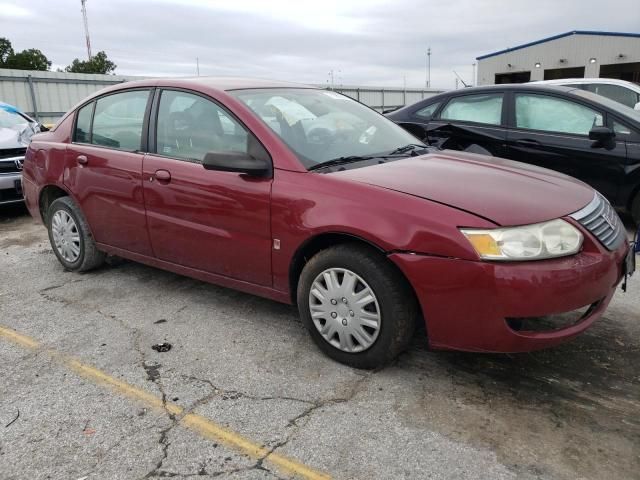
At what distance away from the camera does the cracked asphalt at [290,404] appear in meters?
2.25

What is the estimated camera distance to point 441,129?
6.34 m

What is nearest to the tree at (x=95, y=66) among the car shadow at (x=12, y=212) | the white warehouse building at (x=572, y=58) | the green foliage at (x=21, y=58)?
the green foliage at (x=21, y=58)

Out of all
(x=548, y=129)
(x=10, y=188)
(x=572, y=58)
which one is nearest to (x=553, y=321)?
(x=548, y=129)

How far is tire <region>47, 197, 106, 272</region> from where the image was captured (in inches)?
175

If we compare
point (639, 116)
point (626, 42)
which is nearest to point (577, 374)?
point (639, 116)

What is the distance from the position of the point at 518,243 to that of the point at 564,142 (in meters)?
3.69

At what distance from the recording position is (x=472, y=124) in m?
6.21

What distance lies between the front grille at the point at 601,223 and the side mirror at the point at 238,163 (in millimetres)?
1655

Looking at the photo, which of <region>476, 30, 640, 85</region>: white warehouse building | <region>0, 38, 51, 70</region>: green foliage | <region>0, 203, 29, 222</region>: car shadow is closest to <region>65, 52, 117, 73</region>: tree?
<region>0, 38, 51, 70</region>: green foliage

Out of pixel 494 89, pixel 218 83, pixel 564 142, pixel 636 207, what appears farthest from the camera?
pixel 494 89

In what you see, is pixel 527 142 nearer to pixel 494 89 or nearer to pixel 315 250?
pixel 494 89

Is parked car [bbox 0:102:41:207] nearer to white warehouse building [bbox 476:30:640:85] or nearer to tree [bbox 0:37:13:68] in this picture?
white warehouse building [bbox 476:30:640:85]

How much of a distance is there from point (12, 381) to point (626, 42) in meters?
35.7

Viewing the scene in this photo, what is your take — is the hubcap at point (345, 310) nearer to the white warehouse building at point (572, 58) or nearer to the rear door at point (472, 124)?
the rear door at point (472, 124)
